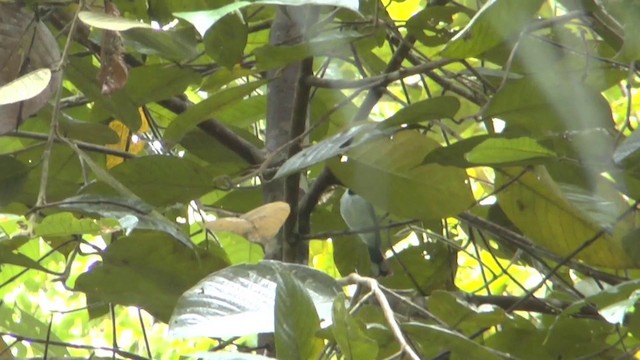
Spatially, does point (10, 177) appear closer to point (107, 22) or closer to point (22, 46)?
point (22, 46)

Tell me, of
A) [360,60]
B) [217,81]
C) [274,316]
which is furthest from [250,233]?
[360,60]

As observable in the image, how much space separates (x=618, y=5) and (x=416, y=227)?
0.37m

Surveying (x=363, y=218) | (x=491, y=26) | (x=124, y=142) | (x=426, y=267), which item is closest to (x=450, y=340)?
(x=491, y=26)

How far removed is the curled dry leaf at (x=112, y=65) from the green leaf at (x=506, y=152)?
24 centimetres

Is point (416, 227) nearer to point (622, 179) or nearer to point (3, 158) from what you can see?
point (622, 179)

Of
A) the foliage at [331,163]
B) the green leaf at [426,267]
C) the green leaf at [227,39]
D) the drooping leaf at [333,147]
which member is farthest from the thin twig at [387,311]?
the green leaf at [426,267]

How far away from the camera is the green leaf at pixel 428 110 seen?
2.02 feet

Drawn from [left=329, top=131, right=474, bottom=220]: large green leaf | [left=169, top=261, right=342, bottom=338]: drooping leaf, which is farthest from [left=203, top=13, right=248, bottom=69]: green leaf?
[left=169, top=261, right=342, bottom=338]: drooping leaf

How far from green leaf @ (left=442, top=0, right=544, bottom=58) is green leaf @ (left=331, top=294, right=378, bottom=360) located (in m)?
0.20

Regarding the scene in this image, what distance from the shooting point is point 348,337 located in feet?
1.30

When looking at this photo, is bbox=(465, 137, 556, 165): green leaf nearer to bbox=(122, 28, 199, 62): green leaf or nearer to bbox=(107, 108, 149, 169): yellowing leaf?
bbox=(122, 28, 199, 62): green leaf

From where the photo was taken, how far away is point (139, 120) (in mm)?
760

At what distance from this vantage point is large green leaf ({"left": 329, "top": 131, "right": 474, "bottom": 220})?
67cm

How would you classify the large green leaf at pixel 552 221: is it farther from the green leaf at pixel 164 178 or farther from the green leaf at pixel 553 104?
the green leaf at pixel 164 178
